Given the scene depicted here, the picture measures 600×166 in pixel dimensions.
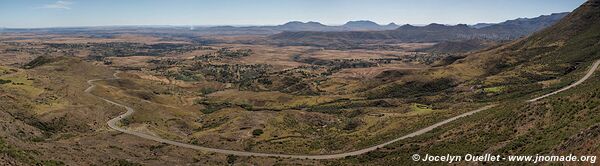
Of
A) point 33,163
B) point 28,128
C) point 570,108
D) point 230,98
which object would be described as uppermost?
point 570,108

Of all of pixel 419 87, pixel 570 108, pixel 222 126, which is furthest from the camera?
pixel 419 87

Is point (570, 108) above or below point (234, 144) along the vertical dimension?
above

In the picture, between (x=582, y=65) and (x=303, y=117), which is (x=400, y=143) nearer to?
(x=303, y=117)

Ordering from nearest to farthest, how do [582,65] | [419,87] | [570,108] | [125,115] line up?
1. [570,108]
2. [125,115]
3. [582,65]
4. [419,87]

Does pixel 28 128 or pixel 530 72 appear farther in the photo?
pixel 530 72

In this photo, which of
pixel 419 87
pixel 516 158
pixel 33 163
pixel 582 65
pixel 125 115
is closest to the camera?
pixel 516 158

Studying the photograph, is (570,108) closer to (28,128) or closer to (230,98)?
(28,128)

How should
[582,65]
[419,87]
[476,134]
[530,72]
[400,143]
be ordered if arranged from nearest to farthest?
[476,134]
[400,143]
[582,65]
[530,72]
[419,87]

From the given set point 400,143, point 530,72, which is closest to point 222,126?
point 400,143

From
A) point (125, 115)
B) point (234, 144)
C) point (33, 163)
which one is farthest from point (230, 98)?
point (33, 163)
